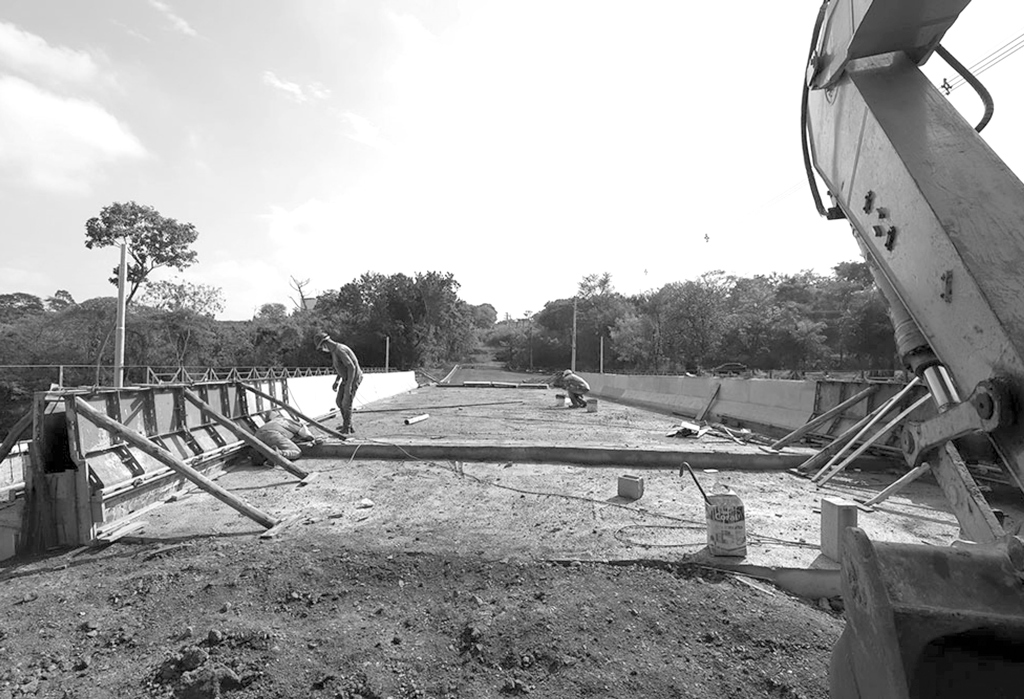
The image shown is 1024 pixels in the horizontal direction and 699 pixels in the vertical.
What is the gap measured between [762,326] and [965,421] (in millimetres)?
44187

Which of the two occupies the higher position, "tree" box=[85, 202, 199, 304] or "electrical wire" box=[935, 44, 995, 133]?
"tree" box=[85, 202, 199, 304]

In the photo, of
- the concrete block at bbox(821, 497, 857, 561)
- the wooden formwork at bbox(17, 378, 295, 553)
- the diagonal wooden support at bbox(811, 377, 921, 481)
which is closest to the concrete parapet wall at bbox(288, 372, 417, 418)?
the wooden formwork at bbox(17, 378, 295, 553)

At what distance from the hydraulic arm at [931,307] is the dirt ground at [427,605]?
53.3 inches

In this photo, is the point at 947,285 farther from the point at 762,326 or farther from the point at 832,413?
the point at 762,326

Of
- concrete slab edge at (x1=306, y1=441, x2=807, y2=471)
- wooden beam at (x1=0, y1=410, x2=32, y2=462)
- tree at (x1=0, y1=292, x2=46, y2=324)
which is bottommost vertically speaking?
concrete slab edge at (x1=306, y1=441, x2=807, y2=471)

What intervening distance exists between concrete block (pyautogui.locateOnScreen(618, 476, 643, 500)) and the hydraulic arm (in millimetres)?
3698

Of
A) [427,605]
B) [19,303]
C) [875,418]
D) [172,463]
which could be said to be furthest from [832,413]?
[19,303]

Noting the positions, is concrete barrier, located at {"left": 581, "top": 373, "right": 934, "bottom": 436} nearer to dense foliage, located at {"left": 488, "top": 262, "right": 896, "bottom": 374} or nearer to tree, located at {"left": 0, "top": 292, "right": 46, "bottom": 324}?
dense foliage, located at {"left": 488, "top": 262, "right": 896, "bottom": 374}

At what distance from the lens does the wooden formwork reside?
4.83 metres

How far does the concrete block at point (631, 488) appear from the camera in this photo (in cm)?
613

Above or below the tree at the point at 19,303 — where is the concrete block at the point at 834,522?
below

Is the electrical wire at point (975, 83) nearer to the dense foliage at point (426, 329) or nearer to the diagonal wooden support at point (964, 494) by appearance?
the diagonal wooden support at point (964, 494)

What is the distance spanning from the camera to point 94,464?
524 cm

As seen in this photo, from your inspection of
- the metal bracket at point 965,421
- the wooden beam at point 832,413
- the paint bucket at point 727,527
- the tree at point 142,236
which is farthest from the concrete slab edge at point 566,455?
the tree at point 142,236
